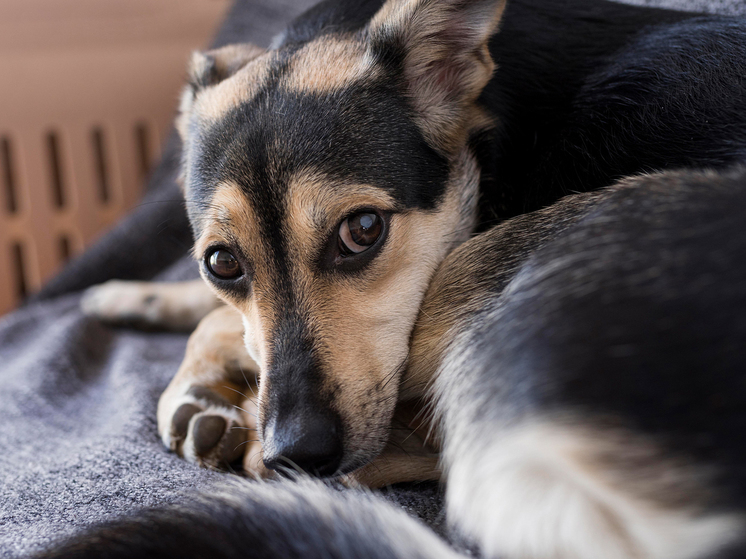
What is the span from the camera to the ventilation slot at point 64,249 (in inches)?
121

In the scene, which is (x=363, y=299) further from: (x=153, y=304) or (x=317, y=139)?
(x=153, y=304)

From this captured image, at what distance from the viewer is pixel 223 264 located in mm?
1246

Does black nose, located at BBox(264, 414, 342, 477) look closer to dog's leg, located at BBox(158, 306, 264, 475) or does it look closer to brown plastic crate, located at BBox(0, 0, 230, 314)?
dog's leg, located at BBox(158, 306, 264, 475)

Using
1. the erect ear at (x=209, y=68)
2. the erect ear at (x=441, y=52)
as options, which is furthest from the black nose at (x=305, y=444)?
the erect ear at (x=209, y=68)

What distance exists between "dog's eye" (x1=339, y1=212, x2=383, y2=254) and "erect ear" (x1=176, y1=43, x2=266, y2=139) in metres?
0.60

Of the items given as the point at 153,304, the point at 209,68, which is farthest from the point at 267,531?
the point at 153,304

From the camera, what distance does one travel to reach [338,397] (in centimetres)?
104

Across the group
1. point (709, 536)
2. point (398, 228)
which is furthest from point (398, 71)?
point (709, 536)

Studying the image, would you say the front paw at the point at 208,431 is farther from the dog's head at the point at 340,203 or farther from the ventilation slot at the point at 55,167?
the ventilation slot at the point at 55,167

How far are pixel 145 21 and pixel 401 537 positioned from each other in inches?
125

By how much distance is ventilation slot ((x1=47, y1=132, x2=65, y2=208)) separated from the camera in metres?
3.05

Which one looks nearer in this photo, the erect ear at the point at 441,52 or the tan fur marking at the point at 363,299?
the tan fur marking at the point at 363,299

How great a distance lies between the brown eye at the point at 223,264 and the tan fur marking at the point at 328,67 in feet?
1.10

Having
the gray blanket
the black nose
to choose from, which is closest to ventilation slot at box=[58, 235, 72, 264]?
the gray blanket
